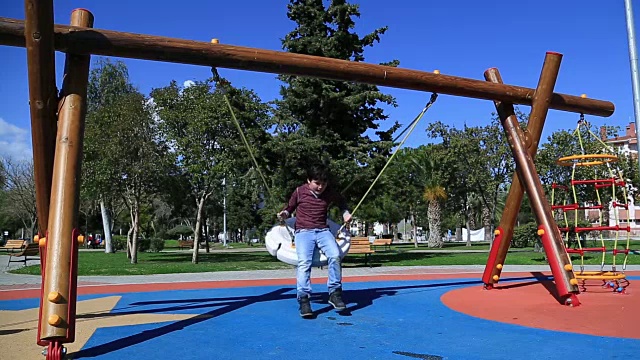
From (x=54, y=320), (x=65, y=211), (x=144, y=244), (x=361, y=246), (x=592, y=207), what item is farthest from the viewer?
(x=144, y=244)

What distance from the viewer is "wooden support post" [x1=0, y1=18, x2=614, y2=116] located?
5637 millimetres

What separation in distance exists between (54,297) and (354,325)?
2.99m

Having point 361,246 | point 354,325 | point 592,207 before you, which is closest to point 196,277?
point 361,246

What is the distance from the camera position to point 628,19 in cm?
898

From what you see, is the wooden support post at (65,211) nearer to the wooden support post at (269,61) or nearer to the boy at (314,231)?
the wooden support post at (269,61)

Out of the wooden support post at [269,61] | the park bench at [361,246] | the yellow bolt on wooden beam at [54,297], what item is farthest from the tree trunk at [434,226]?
the yellow bolt on wooden beam at [54,297]

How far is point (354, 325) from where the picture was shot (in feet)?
18.8

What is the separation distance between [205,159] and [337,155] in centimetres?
550

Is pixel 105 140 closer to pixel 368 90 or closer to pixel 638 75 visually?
pixel 368 90

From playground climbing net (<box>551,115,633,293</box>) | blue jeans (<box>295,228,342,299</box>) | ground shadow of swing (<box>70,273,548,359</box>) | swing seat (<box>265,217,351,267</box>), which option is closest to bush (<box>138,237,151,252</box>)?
playground climbing net (<box>551,115,633,293</box>)

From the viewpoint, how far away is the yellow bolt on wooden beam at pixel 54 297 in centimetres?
457

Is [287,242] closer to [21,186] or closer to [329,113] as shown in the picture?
[329,113]

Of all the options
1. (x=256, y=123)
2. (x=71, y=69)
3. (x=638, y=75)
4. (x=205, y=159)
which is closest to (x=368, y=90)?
(x=256, y=123)

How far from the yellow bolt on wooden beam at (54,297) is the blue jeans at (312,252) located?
2772 millimetres
